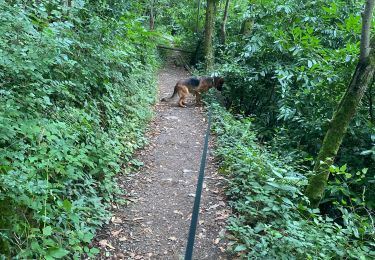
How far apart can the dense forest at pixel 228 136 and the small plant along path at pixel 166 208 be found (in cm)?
23

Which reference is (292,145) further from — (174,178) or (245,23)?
(245,23)

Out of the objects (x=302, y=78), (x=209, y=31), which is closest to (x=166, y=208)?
(x=302, y=78)

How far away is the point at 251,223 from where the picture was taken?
3.63 metres

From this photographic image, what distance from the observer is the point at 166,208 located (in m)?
4.20

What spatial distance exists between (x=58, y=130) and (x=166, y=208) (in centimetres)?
180

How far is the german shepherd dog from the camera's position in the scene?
9.45 metres

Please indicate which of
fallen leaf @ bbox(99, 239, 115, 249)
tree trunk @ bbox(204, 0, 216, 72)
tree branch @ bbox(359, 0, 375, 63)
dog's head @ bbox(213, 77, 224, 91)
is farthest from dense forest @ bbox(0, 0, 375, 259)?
tree trunk @ bbox(204, 0, 216, 72)

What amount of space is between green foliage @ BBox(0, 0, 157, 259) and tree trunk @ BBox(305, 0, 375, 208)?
2.69 meters

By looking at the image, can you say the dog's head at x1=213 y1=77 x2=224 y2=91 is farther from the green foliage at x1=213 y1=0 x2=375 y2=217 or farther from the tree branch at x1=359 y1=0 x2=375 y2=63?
the tree branch at x1=359 y1=0 x2=375 y2=63

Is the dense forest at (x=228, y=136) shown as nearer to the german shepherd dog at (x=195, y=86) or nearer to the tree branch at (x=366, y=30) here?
the tree branch at (x=366, y=30)

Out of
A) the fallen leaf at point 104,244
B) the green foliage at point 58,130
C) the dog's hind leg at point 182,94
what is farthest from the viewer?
the dog's hind leg at point 182,94

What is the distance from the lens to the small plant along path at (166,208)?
3.41 meters

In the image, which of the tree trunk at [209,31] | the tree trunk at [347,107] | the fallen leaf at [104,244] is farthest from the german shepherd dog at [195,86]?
the fallen leaf at [104,244]

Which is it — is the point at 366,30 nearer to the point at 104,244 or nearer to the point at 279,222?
the point at 279,222
